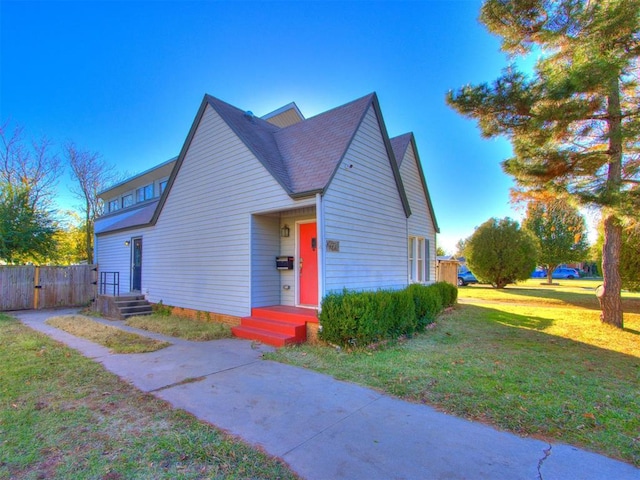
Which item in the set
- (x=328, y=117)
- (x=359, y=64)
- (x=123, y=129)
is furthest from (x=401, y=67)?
(x=123, y=129)

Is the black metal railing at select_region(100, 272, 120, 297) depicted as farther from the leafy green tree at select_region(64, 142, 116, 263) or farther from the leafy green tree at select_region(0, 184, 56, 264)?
the leafy green tree at select_region(64, 142, 116, 263)

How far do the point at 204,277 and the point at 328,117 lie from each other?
5.91 m

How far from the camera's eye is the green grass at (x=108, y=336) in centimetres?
633

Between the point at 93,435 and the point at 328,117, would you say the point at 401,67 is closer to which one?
the point at 328,117

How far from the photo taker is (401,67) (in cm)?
1176

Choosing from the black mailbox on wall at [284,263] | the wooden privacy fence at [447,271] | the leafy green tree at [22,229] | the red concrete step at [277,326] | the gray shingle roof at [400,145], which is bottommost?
the red concrete step at [277,326]

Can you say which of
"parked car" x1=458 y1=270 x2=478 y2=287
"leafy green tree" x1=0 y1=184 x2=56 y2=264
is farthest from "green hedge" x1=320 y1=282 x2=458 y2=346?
"parked car" x1=458 y1=270 x2=478 y2=287

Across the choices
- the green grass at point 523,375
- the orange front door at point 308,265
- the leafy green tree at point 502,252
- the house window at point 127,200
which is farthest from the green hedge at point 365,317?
the leafy green tree at point 502,252

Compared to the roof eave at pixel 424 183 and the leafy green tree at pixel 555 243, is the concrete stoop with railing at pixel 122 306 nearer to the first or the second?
the roof eave at pixel 424 183

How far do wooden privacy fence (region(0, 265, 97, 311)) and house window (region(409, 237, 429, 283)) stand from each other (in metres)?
14.0

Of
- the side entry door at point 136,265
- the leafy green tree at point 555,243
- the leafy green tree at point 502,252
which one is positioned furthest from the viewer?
the leafy green tree at point 555,243

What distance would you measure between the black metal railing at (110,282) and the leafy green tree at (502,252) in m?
22.6

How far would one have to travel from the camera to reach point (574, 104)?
309 inches

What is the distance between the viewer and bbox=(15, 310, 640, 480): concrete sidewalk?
2.56m
